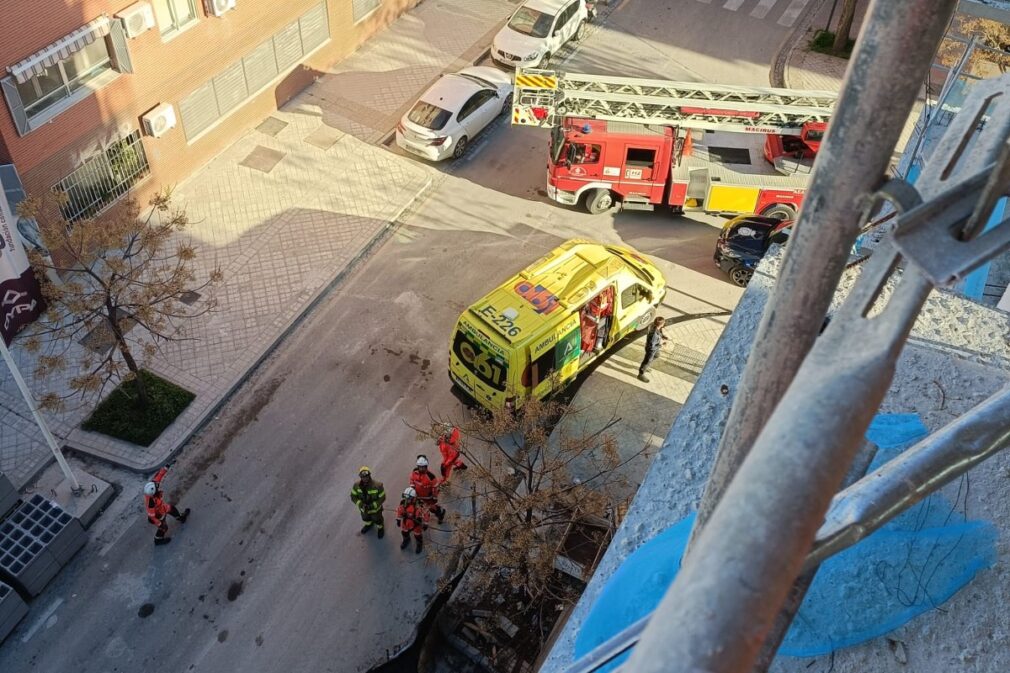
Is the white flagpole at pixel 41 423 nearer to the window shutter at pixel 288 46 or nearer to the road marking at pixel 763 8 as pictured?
the window shutter at pixel 288 46

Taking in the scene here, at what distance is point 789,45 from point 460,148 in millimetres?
11100

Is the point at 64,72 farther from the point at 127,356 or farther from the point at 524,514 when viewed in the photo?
the point at 524,514

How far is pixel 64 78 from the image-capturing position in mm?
15859

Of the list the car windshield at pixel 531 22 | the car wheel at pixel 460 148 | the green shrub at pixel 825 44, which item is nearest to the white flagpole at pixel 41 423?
the car wheel at pixel 460 148

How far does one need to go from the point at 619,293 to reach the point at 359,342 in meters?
4.92

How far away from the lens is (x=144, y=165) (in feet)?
59.7

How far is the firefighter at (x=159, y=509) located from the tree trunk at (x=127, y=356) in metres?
1.80

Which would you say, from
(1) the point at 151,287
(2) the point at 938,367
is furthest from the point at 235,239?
(2) the point at 938,367

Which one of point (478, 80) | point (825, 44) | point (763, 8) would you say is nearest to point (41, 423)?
point (478, 80)

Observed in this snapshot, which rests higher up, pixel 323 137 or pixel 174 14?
pixel 174 14

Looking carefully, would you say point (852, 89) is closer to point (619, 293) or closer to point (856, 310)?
point (856, 310)

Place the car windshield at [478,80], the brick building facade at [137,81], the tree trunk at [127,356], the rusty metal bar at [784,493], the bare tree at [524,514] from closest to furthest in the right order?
1. the rusty metal bar at [784,493]
2. the bare tree at [524,514]
3. the tree trunk at [127,356]
4. the brick building facade at [137,81]
5. the car windshield at [478,80]

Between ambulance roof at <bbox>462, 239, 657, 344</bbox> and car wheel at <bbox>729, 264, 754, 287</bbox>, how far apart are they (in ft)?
8.38

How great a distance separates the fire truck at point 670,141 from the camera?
18.0m
